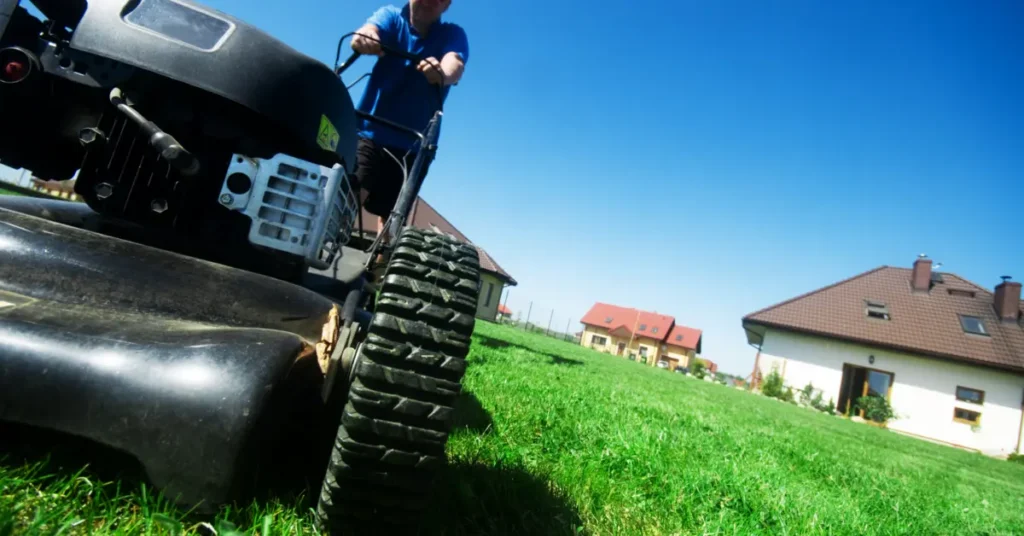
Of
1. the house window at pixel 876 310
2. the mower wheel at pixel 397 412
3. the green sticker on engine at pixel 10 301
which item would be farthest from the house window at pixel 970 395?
the green sticker on engine at pixel 10 301

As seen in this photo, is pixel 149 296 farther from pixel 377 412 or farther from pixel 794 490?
pixel 794 490

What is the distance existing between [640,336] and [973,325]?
1294 inches

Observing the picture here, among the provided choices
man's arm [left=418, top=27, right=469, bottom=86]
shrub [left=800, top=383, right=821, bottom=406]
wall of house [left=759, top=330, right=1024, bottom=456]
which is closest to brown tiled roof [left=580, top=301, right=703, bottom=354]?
wall of house [left=759, top=330, right=1024, bottom=456]

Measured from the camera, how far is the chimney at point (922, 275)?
2373 centimetres

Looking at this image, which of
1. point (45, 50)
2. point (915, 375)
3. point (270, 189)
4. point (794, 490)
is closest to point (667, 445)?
point (794, 490)

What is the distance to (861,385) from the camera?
858 inches

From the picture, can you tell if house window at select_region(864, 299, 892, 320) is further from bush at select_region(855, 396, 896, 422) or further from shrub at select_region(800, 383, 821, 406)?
shrub at select_region(800, 383, 821, 406)

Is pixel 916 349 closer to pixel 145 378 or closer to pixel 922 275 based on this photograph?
pixel 922 275

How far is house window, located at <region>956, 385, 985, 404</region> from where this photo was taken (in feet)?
64.0

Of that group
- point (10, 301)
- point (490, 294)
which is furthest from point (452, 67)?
point (490, 294)

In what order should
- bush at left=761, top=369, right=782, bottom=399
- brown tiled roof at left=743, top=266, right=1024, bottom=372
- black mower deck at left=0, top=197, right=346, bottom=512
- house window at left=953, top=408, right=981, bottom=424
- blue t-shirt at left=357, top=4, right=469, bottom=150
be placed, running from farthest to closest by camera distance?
1. bush at left=761, top=369, right=782, bottom=399
2. brown tiled roof at left=743, top=266, right=1024, bottom=372
3. house window at left=953, top=408, right=981, bottom=424
4. blue t-shirt at left=357, top=4, right=469, bottom=150
5. black mower deck at left=0, top=197, right=346, bottom=512

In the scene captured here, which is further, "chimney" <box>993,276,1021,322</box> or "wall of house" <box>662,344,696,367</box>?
"wall of house" <box>662,344,696,367</box>

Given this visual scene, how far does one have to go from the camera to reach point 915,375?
20.7 metres

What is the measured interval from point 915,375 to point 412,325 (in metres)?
26.0
